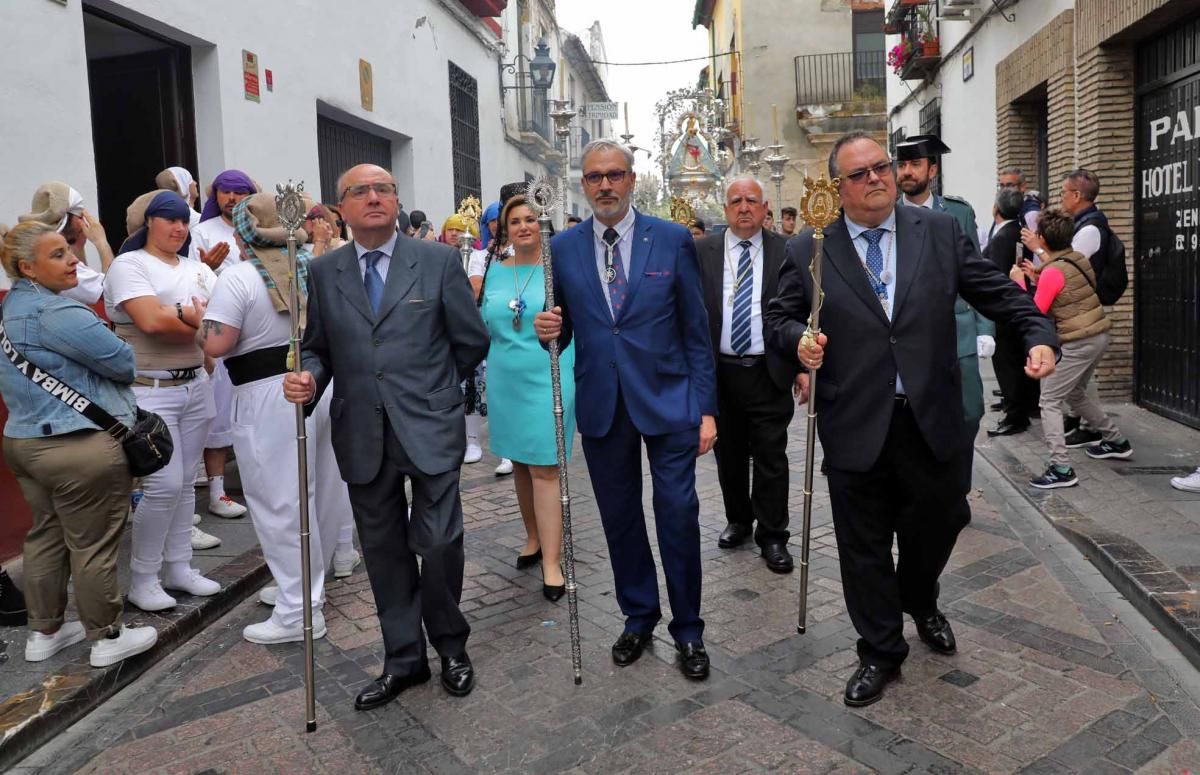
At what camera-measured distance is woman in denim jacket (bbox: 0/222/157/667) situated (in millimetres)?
4215

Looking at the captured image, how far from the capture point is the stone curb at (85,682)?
154 inches

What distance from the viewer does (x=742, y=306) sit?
5801mm

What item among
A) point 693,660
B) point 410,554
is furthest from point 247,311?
point 693,660

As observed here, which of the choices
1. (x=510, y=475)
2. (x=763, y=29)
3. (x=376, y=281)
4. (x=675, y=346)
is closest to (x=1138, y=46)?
(x=510, y=475)

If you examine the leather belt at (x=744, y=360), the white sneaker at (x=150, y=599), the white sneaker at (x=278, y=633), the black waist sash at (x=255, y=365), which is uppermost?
the black waist sash at (x=255, y=365)

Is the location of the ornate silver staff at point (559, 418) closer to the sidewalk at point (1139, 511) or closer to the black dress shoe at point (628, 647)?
the black dress shoe at point (628, 647)

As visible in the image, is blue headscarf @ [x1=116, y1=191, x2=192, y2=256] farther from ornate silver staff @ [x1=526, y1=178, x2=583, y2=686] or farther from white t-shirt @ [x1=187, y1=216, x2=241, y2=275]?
ornate silver staff @ [x1=526, y1=178, x2=583, y2=686]

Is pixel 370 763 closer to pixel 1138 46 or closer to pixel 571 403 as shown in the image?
pixel 571 403

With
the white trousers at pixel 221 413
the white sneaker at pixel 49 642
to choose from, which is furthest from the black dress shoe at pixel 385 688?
the white trousers at pixel 221 413

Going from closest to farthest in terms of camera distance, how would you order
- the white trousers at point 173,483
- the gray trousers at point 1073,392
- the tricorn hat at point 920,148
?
the white trousers at point 173,483 → the tricorn hat at point 920,148 → the gray trousers at point 1073,392

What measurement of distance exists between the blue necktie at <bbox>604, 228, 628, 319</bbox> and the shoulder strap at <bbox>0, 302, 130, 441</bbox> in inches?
84.6

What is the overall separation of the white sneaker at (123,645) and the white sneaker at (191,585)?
0.68 metres

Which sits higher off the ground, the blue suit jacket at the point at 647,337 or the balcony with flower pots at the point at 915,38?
the balcony with flower pots at the point at 915,38

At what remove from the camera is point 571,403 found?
18.2 feet
